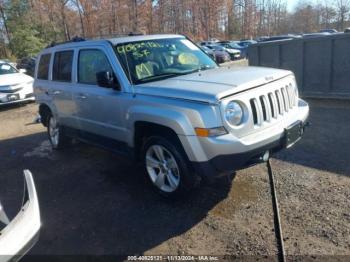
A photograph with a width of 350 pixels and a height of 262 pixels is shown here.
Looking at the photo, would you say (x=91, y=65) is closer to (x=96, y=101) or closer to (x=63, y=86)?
(x=96, y=101)

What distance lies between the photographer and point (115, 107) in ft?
14.6

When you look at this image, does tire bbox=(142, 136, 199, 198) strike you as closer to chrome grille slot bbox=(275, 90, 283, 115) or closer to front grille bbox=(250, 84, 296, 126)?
front grille bbox=(250, 84, 296, 126)

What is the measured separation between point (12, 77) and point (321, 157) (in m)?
10.4

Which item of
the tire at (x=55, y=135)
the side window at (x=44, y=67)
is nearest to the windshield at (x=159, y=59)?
the side window at (x=44, y=67)

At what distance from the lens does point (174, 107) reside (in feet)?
11.9

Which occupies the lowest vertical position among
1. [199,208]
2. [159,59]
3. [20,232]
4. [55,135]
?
[199,208]

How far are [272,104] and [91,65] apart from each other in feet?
8.51

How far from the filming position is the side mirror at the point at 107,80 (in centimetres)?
426

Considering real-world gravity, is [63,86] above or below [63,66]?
below

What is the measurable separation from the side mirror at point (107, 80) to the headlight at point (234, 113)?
1.57 m

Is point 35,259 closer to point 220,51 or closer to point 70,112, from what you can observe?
point 70,112

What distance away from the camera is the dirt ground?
331cm

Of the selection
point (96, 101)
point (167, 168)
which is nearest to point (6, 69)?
point (96, 101)

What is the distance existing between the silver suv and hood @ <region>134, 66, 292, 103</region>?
1 cm
